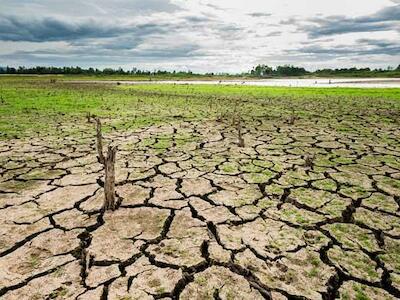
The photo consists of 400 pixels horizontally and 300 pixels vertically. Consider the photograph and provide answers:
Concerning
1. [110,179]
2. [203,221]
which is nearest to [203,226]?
[203,221]

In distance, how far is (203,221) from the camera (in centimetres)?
281

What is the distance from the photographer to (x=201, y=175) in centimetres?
400

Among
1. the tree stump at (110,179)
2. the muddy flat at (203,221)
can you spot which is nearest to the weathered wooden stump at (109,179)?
the tree stump at (110,179)

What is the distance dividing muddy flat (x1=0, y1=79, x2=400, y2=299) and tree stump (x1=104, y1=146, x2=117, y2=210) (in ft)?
0.53

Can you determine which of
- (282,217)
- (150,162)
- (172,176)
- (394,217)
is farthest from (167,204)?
(394,217)

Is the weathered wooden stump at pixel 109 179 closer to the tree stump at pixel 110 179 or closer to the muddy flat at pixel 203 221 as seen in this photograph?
the tree stump at pixel 110 179

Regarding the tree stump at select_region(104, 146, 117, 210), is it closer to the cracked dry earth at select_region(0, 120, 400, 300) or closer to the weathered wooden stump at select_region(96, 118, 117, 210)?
the weathered wooden stump at select_region(96, 118, 117, 210)

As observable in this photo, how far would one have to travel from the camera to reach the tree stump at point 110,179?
2.87 m

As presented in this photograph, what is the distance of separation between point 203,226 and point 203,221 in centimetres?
9

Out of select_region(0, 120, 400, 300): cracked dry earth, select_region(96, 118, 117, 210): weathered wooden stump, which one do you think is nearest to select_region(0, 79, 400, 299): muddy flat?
select_region(0, 120, 400, 300): cracked dry earth

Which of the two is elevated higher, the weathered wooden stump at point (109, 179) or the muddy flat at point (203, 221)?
the weathered wooden stump at point (109, 179)

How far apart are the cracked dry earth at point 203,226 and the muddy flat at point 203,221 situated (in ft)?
0.04

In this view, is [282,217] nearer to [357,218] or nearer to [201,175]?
[357,218]

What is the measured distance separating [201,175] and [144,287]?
2115 mm
